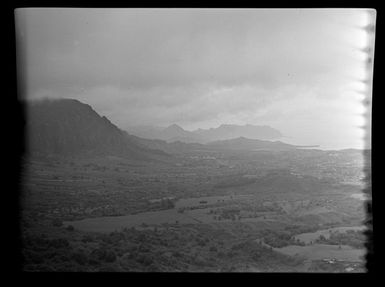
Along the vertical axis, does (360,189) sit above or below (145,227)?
above

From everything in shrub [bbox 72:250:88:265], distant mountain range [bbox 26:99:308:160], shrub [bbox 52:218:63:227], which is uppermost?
distant mountain range [bbox 26:99:308:160]

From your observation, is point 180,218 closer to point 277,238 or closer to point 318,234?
point 277,238

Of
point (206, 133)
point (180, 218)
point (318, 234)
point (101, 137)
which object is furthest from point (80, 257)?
point (318, 234)

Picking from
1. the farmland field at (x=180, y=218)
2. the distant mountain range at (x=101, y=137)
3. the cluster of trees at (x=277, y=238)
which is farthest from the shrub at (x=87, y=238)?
the cluster of trees at (x=277, y=238)

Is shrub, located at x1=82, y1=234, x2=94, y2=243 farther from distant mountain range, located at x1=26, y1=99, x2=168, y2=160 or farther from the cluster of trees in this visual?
the cluster of trees

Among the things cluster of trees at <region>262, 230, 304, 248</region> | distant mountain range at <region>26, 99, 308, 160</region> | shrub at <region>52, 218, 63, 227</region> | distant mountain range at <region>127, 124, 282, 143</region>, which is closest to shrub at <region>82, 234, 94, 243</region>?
shrub at <region>52, 218, 63, 227</region>

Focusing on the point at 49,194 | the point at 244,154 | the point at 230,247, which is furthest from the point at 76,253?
the point at 244,154

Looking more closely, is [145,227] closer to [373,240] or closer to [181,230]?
[181,230]
